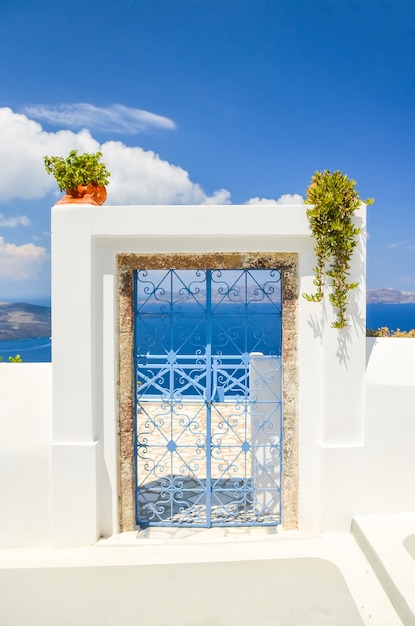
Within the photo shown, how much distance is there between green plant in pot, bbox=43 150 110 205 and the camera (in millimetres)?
4617

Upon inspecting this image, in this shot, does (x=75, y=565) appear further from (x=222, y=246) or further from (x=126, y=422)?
(x=222, y=246)

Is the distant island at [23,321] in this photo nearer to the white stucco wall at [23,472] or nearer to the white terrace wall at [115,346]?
the white stucco wall at [23,472]

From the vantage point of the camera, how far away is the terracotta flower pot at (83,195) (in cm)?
461

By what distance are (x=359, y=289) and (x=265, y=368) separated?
137 cm

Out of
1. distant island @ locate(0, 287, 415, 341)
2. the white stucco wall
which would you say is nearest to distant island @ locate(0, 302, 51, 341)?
distant island @ locate(0, 287, 415, 341)

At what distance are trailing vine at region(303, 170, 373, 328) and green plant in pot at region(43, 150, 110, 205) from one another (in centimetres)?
229

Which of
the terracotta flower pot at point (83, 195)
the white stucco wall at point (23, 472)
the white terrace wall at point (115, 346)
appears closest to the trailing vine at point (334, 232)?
the white terrace wall at point (115, 346)

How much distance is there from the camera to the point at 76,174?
4637mm

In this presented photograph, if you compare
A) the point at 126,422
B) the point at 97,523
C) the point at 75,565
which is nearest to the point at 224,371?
the point at 126,422

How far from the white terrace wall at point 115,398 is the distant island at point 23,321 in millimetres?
15492

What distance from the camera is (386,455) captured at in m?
4.68

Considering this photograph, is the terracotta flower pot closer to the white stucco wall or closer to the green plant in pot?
the green plant in pot

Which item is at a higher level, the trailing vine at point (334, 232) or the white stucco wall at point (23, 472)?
the trailing vine at point (334, 232)

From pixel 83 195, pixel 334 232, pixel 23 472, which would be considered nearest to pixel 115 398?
pixel 23 472
